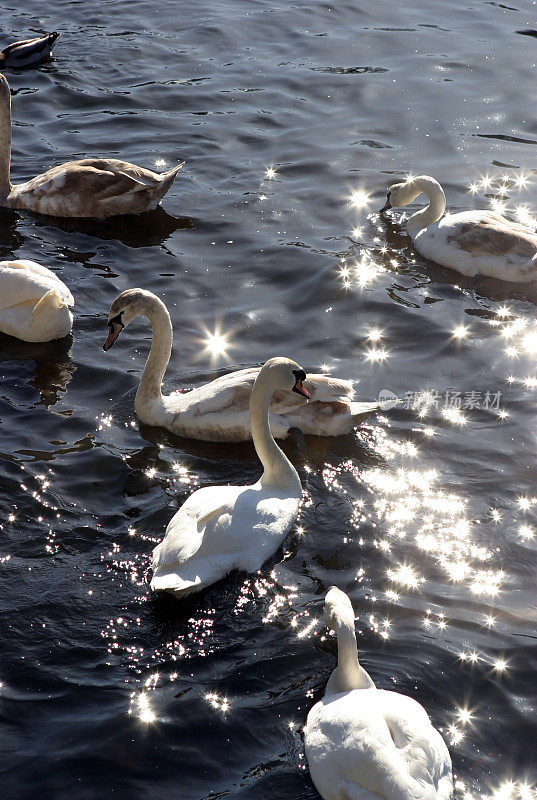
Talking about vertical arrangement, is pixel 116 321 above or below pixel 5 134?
above

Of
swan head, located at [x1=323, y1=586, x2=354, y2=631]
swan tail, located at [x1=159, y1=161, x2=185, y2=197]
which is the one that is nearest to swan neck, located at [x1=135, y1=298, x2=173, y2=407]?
swan head, located at [x1=323, y1=586, x2=354, y2=631]

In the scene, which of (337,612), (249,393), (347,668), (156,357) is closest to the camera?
(347,668)

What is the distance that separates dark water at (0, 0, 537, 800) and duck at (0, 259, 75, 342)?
195 mm

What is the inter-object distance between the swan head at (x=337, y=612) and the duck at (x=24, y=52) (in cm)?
1326

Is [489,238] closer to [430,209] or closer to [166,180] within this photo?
[430,209]

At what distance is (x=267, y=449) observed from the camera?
7.47 meters

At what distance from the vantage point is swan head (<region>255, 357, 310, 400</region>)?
7508 mm

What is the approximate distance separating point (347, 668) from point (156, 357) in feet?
13.0

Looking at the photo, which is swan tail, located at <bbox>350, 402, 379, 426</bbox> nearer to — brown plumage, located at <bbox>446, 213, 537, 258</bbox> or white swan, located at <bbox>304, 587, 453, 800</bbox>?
white swan, located at <bbox>304, 587, 453, 800</bbox>

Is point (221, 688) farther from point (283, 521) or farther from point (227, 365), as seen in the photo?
point (227, 365)

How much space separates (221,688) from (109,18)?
16010 mm

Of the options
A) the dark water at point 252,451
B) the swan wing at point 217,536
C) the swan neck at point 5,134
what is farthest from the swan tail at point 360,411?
the swan neck at point 5,134

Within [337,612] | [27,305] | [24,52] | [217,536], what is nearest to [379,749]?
[337,612]

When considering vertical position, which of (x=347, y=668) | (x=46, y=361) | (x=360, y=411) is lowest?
(x=46, y=361)
